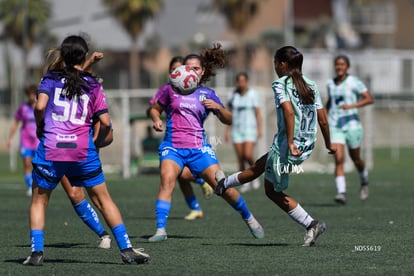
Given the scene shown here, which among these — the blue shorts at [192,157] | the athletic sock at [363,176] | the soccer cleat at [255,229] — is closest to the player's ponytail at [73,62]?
the blue shorts at [192,157]

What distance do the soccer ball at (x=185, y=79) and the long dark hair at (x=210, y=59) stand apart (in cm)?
25

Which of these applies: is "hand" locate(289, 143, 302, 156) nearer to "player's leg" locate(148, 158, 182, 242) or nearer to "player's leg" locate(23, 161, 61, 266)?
"player's leg" locate(148, 158, 182, 242)

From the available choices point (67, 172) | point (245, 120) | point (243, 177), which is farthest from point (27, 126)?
point (67, 172)

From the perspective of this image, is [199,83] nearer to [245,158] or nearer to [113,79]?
[245,158]

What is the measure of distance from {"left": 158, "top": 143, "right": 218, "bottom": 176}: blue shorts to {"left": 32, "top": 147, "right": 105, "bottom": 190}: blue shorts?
257cm

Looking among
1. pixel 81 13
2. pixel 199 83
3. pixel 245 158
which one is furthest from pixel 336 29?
pixel 199 83

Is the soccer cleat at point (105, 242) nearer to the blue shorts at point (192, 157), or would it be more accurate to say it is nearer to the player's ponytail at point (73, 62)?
the blue shorts at point (192, 157)

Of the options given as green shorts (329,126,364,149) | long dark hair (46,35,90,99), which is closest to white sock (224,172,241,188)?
long dark hair (46,35,90,99)

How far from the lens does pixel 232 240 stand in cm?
1242

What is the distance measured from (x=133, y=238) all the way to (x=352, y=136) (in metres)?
5.96

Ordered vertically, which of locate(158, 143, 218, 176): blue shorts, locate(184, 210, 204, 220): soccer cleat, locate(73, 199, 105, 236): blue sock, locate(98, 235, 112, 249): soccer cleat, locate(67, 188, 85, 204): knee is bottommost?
locate(184, 210, 204, 220): soccer cleat

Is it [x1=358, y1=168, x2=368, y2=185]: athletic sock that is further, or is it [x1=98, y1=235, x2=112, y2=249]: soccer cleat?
[x1=358, y1=168, x2=368, y2=185]: athletic sock

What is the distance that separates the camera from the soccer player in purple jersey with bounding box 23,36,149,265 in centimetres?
989

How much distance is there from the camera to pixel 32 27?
228 feet
